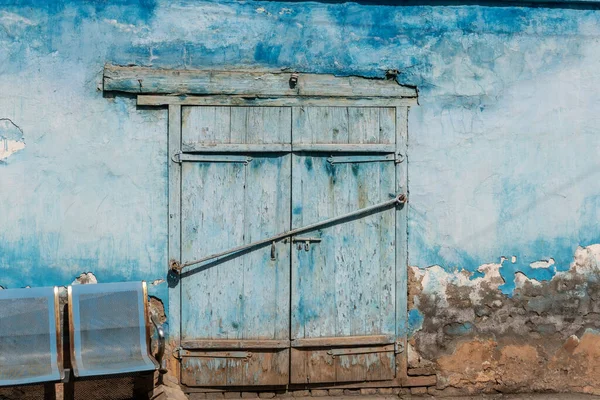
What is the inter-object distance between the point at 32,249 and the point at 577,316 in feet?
12.5

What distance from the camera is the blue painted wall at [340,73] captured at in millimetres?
5598

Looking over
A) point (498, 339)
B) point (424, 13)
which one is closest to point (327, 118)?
point (424, 13)

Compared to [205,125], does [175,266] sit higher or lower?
lower

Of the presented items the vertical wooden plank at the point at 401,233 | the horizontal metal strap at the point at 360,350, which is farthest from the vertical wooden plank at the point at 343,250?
the vertical wooden plank at the point at 401,233

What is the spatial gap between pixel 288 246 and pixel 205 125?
985 millimetres

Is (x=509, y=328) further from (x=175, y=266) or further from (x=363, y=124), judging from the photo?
(x=175, y=266)

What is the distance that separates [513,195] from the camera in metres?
6.09

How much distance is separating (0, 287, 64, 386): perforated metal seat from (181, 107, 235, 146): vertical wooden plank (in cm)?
134

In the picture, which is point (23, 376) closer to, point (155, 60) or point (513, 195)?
point (155, 60)

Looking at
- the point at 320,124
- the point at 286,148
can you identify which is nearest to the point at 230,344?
the point at 286,148

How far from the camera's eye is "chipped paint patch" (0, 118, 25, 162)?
5.57m

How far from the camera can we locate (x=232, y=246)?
19.0 ft

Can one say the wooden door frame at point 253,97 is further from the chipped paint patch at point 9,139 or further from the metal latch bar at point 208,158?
the chipped paint patch at point 9,139

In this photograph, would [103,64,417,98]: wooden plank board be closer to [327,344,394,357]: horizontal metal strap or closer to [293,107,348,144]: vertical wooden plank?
[293,107,348,144]: vertical wooden plank
